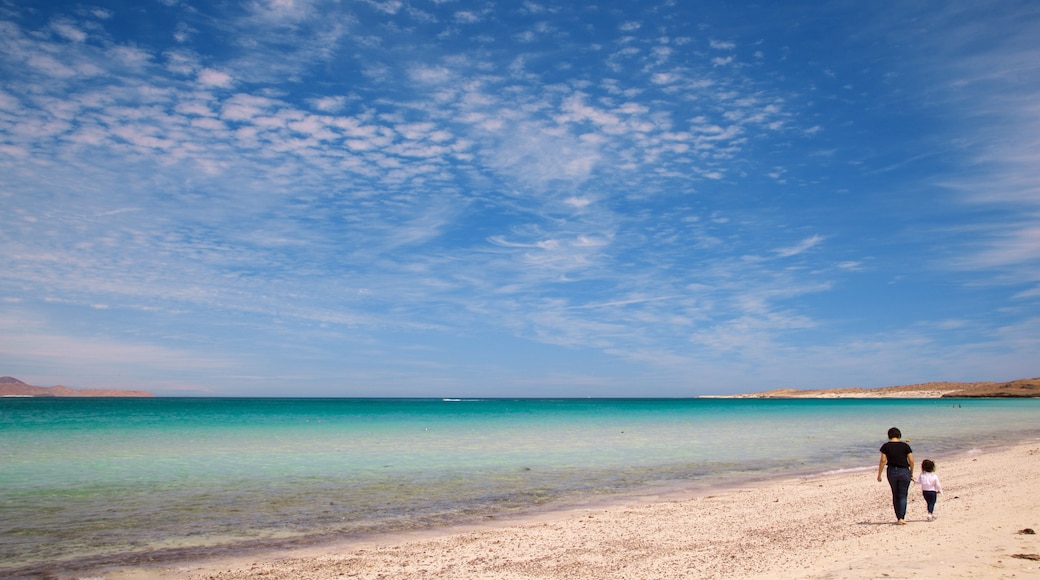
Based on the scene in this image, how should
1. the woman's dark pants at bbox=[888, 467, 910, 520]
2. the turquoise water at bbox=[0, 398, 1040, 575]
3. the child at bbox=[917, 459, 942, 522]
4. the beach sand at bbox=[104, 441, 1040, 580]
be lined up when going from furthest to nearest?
the turquoise water at bbox=[0, 398, 1040, 575] < the child at bbox=[917, 459, 942, 522] < the woman's dark pants at bbox=[888, 467, 910, 520] < the beach sand at bbox=[104, 441, 1040, 580]

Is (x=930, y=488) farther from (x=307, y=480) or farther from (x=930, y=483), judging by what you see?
(x=307, y=480)

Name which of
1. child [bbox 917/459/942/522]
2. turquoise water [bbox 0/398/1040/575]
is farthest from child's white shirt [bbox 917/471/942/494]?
turquoise water [bbox 0/398/1040/575]

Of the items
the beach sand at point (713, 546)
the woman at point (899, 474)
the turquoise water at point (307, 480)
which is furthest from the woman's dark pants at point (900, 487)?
the turquoise water at point (307, 480)

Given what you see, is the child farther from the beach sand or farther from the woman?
the woman

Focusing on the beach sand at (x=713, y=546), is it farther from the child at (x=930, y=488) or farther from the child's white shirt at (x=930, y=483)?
the child's white shirt at (x=930, y=483)

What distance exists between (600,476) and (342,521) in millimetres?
10673

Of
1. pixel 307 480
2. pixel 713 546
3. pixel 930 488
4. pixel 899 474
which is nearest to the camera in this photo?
pixel 713 546

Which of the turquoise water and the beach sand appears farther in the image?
the turquoise water

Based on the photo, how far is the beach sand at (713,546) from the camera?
9781mm

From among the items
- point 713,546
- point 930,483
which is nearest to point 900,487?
point 930,483

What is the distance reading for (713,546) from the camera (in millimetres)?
11516

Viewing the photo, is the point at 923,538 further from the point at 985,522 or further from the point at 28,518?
the point at 28,518

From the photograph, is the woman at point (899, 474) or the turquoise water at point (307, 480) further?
the turquoise water at point (307, 480)

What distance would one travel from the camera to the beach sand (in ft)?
32.1
